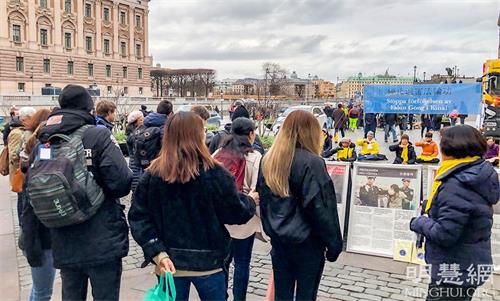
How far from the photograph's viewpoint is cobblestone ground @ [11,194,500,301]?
4.63 meters

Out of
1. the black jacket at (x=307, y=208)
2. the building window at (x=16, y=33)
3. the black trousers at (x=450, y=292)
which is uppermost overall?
the building window at (x=16, y=33)

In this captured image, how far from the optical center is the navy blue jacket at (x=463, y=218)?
2.84 m

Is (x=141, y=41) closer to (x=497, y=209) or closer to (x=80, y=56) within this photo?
(x=80, y=56)

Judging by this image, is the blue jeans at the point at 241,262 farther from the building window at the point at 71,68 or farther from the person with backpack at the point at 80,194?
the building window at the point at 71,68

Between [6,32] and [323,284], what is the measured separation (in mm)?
62397

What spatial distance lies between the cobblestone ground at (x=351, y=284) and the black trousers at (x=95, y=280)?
195 centimetres

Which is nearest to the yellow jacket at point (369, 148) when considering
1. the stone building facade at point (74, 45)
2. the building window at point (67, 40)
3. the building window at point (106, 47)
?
the stone building facade at point (74, 45)

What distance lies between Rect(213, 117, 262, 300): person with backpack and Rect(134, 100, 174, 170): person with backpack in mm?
1790

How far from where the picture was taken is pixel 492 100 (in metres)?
21.2

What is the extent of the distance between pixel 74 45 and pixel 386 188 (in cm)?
6784

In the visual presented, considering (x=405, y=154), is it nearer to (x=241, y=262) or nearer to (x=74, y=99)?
(x=241, y=262)

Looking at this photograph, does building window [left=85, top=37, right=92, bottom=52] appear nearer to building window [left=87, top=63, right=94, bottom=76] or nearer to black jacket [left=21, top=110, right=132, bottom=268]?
building window [left=87, top=63, right=94, bottom=76]

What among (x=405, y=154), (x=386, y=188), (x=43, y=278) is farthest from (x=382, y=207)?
(x=405, y=154)

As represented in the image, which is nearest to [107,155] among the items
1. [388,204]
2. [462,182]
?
[462,182]
